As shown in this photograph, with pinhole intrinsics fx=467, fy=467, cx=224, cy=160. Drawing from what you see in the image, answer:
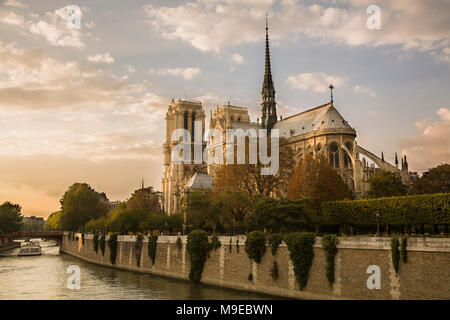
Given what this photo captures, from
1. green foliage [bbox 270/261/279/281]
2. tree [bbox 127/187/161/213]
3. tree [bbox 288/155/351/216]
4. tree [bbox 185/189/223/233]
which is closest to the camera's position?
green foliage [bbox 270/261/279/281]

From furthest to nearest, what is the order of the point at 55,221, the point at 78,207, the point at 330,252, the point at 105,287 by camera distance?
the point at 55,221 < the point at 78,207 < the point at 105,287 < the point at 330,252

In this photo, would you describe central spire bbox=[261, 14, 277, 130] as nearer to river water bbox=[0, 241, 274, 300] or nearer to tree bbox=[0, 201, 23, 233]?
river water bbox=[0, 241, 274, 300]

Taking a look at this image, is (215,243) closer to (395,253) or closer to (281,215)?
(281,215)

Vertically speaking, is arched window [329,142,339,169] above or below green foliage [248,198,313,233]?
above

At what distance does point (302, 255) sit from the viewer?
26.7 meters

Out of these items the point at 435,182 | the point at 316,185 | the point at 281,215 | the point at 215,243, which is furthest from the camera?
the point at 435,182

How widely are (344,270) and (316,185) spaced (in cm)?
1945

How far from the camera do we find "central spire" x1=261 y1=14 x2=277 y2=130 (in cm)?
8394

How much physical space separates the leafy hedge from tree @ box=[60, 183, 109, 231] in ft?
177

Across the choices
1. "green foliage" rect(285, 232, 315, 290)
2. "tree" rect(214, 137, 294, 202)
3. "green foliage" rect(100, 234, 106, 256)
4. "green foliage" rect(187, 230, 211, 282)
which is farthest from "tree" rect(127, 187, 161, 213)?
"green foliage" rect(285, 232, 315, 290)

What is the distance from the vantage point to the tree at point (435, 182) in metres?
47.8

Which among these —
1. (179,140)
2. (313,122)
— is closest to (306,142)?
(313,122)
